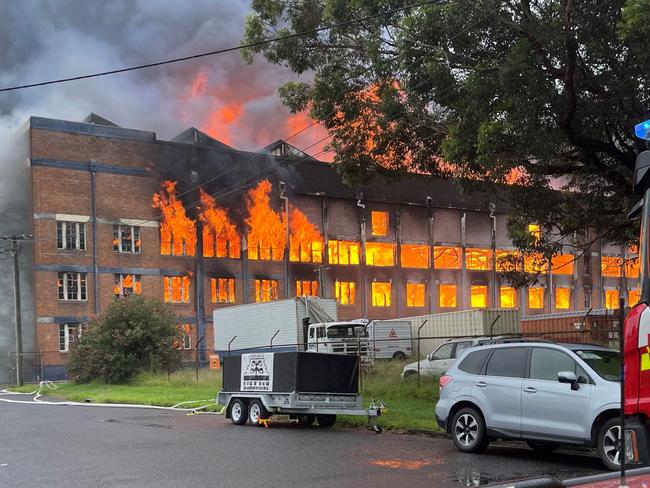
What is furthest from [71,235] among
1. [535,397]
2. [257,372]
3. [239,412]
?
[535,397]

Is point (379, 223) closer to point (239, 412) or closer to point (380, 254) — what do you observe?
point (380, 254)

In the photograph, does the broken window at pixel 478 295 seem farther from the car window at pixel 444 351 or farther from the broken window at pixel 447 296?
the car window at pixel 444 351

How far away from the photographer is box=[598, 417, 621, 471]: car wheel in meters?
9.34

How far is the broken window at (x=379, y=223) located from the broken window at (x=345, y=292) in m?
4.59

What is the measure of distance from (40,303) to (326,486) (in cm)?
3826

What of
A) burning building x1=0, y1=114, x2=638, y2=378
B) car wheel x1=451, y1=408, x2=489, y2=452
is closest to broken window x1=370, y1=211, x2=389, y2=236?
burning building x1=0, y1=114, x2=638, y2=378

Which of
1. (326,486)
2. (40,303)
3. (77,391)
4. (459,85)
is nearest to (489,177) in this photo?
(459,85)

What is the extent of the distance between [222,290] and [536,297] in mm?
28027

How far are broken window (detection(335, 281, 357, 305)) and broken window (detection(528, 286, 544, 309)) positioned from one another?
17.1 metres

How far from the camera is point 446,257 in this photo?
2303 inches

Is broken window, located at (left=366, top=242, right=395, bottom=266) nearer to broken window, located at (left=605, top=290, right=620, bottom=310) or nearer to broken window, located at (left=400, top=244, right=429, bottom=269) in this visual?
broken window, located at (left=400, top=244, right=429, bottom=269)

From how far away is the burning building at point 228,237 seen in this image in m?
44.2

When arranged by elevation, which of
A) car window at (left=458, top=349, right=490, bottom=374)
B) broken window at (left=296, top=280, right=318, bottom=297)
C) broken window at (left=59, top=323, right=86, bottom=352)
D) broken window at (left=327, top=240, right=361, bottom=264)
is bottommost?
broken window at (left=59, top=323, right=86, bottom=352)

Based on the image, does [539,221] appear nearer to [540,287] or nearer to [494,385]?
[494,385]
